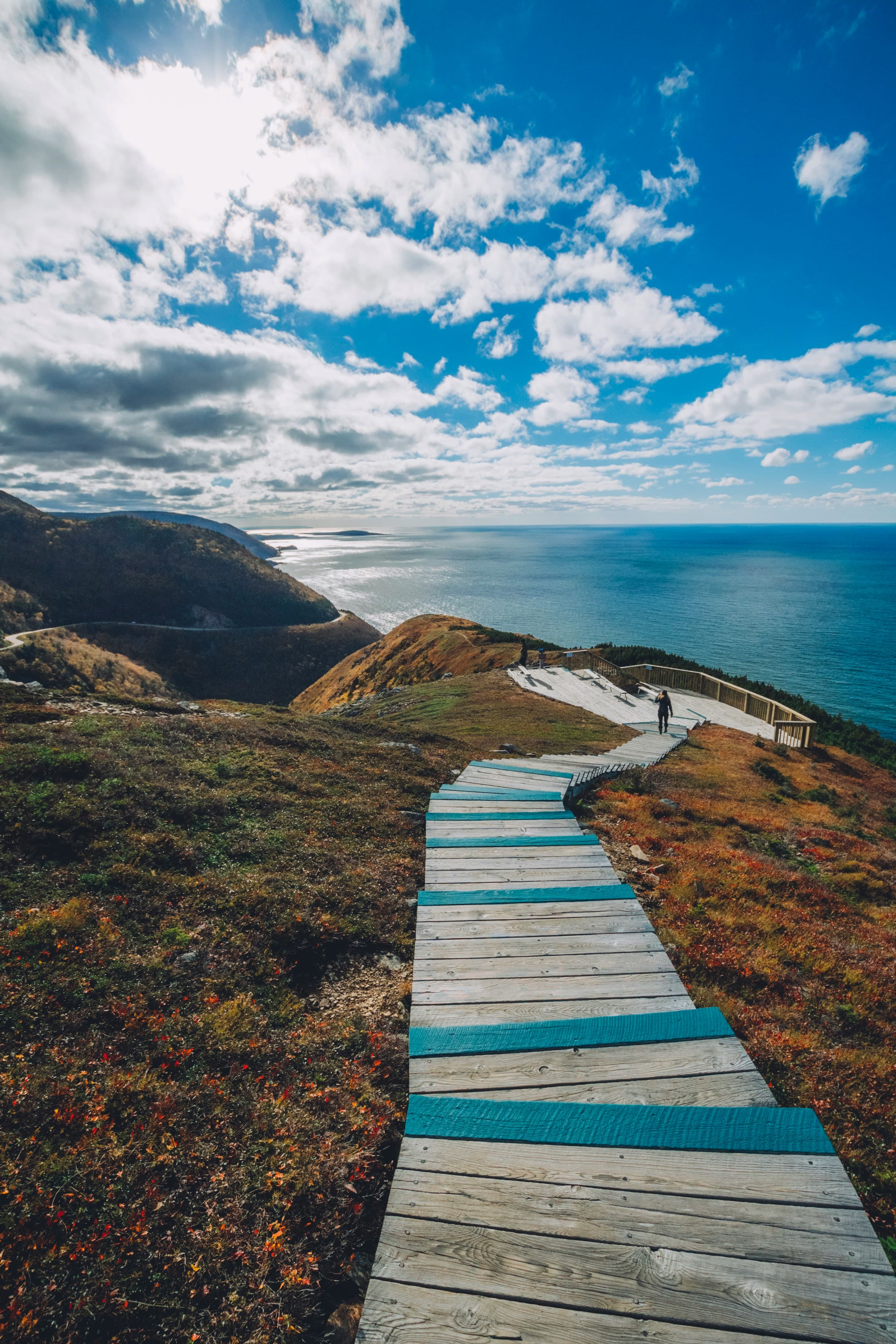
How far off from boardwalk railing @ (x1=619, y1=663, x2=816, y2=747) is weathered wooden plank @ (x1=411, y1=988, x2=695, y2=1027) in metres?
22.9

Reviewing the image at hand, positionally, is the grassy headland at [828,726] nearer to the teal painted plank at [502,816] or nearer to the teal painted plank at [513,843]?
the teal painted plank at [502,816]

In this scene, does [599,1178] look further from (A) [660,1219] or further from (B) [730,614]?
(B) [730,614]

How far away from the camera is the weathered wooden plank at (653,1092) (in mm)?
3732

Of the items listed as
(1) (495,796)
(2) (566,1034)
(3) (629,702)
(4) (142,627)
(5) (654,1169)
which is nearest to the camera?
(5) (654,1169)

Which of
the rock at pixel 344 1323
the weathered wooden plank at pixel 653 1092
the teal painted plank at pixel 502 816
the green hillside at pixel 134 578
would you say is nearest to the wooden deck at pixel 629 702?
the teal painted plank at pixel 502 816

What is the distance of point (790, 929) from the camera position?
7.69 meters

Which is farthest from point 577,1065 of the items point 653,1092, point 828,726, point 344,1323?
point 828,726

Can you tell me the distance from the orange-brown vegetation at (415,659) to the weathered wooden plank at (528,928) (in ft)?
99.5

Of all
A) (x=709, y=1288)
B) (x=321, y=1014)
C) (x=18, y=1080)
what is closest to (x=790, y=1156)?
(x=709, y=1288)

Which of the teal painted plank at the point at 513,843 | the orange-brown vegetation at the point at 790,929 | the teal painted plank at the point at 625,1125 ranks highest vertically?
the teal painted plank at the point at 625,1125

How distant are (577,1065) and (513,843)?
10.9 ft

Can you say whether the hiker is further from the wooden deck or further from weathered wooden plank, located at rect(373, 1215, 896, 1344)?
weathered wooden plank, located at rect(373, 1215, 896, 1344)

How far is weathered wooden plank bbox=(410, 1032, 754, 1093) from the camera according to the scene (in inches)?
153

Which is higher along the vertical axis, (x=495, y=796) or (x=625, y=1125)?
(x=625, y=1125)
